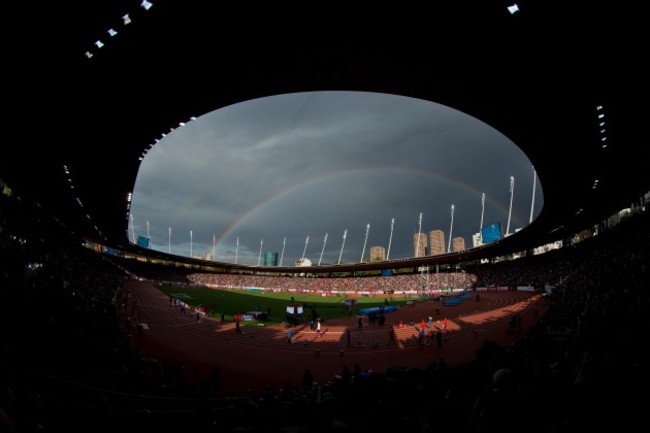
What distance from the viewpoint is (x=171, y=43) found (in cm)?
898

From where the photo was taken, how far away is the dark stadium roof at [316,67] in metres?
7.56

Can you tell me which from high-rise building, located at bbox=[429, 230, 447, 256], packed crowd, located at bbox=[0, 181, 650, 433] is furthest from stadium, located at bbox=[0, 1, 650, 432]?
high-rise building, located at bbox=[429, 230, 447, 256]

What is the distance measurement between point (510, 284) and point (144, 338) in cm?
4818

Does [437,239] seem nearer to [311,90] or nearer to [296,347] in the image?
[296,347]

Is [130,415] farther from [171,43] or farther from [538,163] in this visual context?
[538,163]

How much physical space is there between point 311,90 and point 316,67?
7.63 feet

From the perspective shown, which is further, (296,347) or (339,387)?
(296,347)

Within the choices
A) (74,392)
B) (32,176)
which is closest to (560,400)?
(74,392)

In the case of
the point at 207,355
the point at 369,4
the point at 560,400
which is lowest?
the point at 207,355

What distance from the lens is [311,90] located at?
48.0 ft

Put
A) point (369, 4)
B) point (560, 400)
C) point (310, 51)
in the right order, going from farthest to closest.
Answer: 1. point (310, 51)
2. point (369, 4)
3. point (560, 400)

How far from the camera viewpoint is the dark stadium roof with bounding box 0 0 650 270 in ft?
24.8

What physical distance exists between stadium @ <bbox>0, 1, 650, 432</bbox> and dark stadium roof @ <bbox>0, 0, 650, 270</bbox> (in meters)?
0.07

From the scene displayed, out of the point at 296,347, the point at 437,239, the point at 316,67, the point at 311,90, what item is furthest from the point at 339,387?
the point at 437,239
